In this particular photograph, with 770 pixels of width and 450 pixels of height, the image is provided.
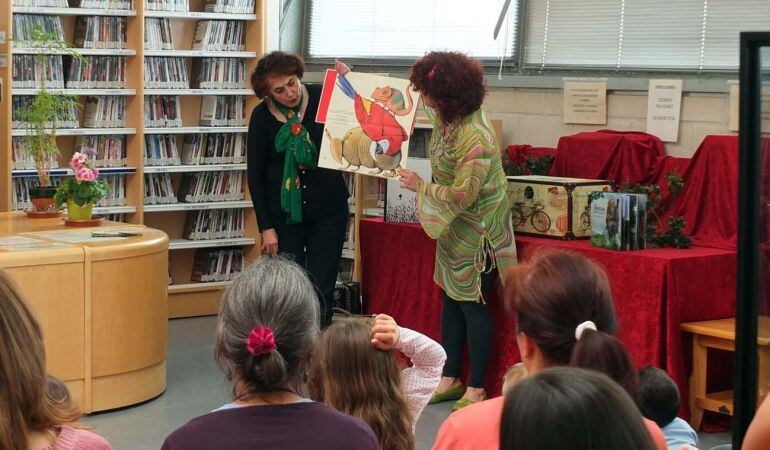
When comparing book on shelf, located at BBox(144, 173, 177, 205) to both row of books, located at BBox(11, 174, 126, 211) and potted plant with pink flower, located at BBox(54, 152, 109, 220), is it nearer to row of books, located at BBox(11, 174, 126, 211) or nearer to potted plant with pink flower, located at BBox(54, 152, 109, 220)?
row of books, located at BBox(11, 174, 126, 211)

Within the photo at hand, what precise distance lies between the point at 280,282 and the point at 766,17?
11.7 ft

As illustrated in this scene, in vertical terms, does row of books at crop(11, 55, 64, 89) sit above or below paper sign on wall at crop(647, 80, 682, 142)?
above

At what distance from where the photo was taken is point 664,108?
5.23 metres

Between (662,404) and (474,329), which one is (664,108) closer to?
(474,329)

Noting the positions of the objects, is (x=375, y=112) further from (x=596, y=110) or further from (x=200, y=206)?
(x=200, y=206)

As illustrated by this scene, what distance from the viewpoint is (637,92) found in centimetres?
539

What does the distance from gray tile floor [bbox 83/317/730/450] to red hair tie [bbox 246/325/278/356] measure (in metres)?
2.52

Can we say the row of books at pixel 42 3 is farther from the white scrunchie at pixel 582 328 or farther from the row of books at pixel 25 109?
the white scrunchie at pixel 582 328

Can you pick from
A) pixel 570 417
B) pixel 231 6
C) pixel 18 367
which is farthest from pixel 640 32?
pixel 570 417

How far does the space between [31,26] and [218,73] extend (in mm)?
1206

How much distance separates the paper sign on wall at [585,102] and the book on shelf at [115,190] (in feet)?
9.09

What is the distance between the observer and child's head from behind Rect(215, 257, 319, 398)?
81.3 inches

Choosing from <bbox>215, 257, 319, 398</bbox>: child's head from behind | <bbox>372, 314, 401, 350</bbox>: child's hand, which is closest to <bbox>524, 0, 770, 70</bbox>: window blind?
<bbox>372, 314, 401, 350</bbox>: child's hand

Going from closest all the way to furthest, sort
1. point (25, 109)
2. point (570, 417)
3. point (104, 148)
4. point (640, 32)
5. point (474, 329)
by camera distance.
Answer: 1. point (570, 417)
2. point (474, 329)
3. point (640, 32)
4. point (25, 109)
5. point (104, 148)
